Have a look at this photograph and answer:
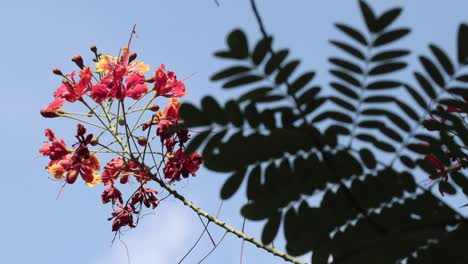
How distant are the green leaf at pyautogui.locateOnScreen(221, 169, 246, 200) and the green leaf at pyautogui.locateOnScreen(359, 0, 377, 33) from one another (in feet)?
1.40

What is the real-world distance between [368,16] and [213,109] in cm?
39

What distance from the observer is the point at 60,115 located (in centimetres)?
319

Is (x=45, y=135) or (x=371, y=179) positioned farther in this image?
(x=45, y=135)

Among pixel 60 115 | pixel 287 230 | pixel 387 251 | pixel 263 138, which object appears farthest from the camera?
pixel 60 115

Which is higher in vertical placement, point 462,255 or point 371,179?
point 371,179

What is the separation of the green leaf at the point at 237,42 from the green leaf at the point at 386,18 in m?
0.28

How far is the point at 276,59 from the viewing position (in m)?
1.47

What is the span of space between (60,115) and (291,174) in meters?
1.92

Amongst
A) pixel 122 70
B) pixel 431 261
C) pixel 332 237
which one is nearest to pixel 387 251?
pixel 431 261

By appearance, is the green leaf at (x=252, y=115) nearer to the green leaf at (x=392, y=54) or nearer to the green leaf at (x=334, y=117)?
the green leaf at (x=334, y=117)

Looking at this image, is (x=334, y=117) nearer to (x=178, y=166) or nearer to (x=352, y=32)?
(x=352, y=32)

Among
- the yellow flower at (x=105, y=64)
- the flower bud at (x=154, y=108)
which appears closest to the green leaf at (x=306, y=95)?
the flower bud at (x=154, y=108)

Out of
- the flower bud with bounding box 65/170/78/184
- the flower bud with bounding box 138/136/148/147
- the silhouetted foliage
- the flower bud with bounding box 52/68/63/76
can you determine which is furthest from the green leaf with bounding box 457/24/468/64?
the flower bud with bounding box 52/68/63/76

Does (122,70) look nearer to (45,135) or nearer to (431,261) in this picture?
(45,135)
